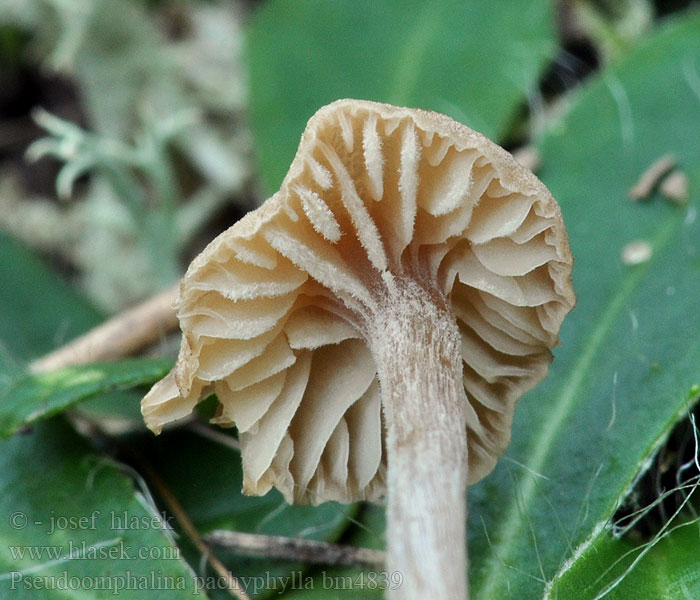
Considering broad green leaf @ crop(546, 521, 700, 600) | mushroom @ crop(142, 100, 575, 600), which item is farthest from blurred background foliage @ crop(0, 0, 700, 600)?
mushroom @ crop(142, 100, 575, 600)

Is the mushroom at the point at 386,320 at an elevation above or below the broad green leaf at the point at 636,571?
above

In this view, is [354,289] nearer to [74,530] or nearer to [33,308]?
[74,530]

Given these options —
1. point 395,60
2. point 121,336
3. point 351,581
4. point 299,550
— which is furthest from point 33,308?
point 395,60

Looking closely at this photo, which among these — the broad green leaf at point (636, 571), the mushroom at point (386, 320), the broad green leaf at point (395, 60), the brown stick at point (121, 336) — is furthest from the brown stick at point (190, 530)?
the broad green leaf at point (395, 60)

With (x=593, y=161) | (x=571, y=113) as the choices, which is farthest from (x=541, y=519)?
(x=571, y=113)

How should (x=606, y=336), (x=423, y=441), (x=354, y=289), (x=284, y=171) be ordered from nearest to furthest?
1. (x=423, y=441)
2. (x=354, y=289)
3. (x=606, y=336)
4. (x=284, y=171)

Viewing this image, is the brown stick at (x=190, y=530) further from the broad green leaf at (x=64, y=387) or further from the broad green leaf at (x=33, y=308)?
the broad green leaf at (x=33, y=308)

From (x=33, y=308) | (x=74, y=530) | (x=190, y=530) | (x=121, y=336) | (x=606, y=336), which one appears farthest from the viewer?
(x=33, y=308)
